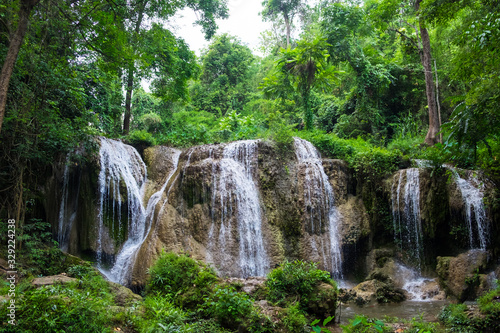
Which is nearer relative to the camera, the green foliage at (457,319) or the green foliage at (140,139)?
the green foliage at (457,319)

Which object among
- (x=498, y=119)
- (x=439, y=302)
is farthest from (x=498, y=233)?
(x=498, y=119)

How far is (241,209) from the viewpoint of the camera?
1158cm

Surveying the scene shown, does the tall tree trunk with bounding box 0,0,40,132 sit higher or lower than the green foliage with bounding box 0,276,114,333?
higher

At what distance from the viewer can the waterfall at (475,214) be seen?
31.7 feet

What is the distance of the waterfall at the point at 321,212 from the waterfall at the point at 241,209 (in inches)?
78.2

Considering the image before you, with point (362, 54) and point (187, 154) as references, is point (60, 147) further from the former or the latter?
point (362, 54)

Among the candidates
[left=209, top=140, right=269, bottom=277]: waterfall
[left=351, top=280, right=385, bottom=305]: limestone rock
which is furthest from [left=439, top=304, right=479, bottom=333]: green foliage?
[left=209, top=140, right=269, bottom=277]: waterfall

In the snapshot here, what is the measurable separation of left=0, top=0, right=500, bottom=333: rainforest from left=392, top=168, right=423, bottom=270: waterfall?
50 mm

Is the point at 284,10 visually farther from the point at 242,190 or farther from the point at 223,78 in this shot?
the point at 242,190

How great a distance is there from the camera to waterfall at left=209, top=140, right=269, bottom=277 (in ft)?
35.7

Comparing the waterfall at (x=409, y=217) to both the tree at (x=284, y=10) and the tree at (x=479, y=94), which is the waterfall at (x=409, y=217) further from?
the tree at (x=284, y=10)

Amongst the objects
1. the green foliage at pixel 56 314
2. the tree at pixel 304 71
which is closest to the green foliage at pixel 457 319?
the green foliage at pixel 56 314

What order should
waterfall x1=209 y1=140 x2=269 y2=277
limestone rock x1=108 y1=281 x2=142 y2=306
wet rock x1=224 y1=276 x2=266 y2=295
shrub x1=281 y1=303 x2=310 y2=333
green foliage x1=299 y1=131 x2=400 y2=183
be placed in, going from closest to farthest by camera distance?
1. shrub x1=281 y1=303 x2=310 y2=333
2. limestone rock x1=108 y1=281 x2=142 y2=306
3. wet rock x1=224 y1=276 x2=266 y2=295
4. waterfall x1=209 y1=140 x2=269 y2=277
5. green foliage x1=299 y1=131 x2=400 y2=183

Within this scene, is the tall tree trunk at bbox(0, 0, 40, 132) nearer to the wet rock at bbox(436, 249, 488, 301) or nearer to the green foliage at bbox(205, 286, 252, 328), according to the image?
the green foliage at bbox(205, 286, 252, 328)
